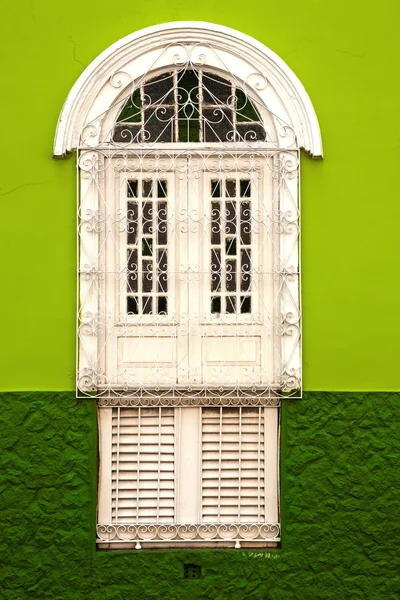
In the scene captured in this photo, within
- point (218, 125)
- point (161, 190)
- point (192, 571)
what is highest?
point (218, 125)

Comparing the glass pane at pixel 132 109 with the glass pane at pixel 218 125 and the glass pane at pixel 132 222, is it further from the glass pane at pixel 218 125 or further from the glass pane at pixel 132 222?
the glass pane at pixel 132 222

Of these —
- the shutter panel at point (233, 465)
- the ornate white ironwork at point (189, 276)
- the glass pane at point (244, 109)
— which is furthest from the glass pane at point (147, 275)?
the glass pane at point (244, 109)

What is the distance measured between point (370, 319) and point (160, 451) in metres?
1.75

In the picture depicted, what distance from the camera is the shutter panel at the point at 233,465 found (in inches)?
264

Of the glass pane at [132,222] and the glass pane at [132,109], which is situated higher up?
the glass pane at [132,109]

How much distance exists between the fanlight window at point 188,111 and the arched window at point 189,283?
16 mm

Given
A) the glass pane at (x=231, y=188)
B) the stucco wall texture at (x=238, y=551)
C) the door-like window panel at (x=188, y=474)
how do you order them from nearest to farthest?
the stucco wall texture at (x=238, y=551), the door-like window panel at (x=188, y=474), the glass pane at (x=231, y=188)

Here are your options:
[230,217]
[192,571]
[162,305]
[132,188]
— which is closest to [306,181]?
[230,217]

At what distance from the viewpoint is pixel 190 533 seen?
6699 millimetres

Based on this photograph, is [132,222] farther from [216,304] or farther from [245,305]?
[245,305]

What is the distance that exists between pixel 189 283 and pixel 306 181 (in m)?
1.10

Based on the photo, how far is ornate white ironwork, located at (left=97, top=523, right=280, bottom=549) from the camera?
6676 millimetres

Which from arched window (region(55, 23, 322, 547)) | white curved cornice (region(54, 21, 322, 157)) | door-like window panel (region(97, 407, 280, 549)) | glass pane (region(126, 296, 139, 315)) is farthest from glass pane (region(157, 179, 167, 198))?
door-like window panel (region(97, 407, 280, 549))

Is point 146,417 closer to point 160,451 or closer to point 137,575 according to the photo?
point 160,451
